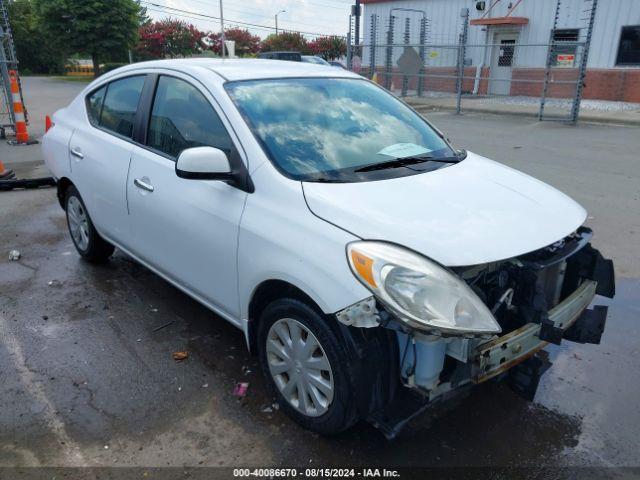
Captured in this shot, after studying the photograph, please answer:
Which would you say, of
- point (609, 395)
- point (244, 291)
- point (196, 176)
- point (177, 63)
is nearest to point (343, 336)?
point (244, 291)

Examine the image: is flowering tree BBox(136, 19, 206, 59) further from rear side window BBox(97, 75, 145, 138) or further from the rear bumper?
the rear bumper

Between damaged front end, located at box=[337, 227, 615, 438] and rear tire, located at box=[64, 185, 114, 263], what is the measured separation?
123 inches

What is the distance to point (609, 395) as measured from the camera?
121 inches

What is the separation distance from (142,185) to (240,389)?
1.48 metres

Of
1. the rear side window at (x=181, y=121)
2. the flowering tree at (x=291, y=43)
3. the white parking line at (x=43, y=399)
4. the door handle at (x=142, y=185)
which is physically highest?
the flowering tree at (x=291, y=43)

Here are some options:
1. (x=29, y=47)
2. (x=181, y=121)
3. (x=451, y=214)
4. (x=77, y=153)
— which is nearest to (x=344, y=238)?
(x=451, y=214)

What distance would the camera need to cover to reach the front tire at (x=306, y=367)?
242 cm

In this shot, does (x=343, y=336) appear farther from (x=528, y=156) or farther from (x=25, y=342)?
(x=528, y=156)

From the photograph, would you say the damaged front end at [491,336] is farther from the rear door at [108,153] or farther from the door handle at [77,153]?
the door handle at [77,153]

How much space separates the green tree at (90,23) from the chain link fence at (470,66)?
675 inches

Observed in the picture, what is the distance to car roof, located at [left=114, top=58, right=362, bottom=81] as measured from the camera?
3.35 metres

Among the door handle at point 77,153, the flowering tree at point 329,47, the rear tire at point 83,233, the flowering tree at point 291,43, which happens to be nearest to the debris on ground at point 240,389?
the rear tire at point 83,233

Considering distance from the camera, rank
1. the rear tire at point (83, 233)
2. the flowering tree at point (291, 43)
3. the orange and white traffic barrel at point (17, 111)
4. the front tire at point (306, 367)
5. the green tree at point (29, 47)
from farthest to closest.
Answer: the green tree at point (29, 47), the flowering tree at point (291, 43), the orange and white traffic barrel at point (17, 111), the rear tire at point (83, 233), the front tire at point (306, 367)

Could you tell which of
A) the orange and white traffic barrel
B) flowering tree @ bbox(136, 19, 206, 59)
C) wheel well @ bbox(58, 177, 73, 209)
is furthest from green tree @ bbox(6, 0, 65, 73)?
wheel well @ bbox(58, 177, 73, 209)
